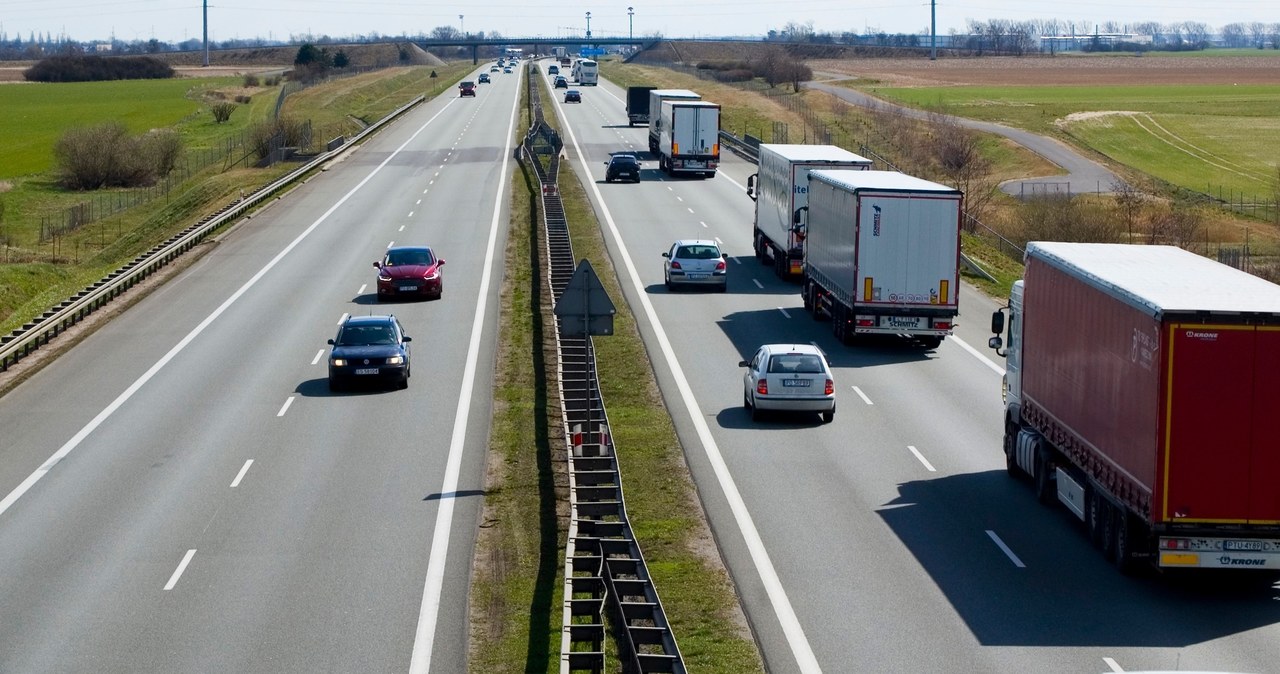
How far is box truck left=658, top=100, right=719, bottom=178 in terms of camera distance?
231 ft

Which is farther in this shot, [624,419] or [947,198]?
[947,198]

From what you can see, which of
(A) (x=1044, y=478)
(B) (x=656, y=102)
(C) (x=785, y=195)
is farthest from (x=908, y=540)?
(B) (x=656, y=102)

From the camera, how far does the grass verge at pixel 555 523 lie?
15391 mm

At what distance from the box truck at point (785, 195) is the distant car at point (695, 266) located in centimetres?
222

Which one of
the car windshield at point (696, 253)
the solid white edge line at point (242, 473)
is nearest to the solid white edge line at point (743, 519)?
the car windshield at point (696, 253)

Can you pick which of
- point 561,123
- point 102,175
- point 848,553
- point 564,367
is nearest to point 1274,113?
point 561,123

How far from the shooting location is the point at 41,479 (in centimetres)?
2267

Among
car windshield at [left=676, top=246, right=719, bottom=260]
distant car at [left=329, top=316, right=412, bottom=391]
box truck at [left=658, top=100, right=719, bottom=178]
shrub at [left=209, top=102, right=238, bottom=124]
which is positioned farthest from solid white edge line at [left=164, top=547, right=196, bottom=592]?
shrub at [left=209, top=102, right=238, bottom=124]

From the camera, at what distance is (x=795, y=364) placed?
85.8 ft

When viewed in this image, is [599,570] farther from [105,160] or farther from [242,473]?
[105,160]

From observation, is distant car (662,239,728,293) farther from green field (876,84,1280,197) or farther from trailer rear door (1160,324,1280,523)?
green field (876,84,1280,197)

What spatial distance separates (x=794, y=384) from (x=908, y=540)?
23.2ft

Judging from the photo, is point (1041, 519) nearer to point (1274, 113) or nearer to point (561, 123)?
point (561, 123)

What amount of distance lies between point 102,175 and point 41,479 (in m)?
65.6
